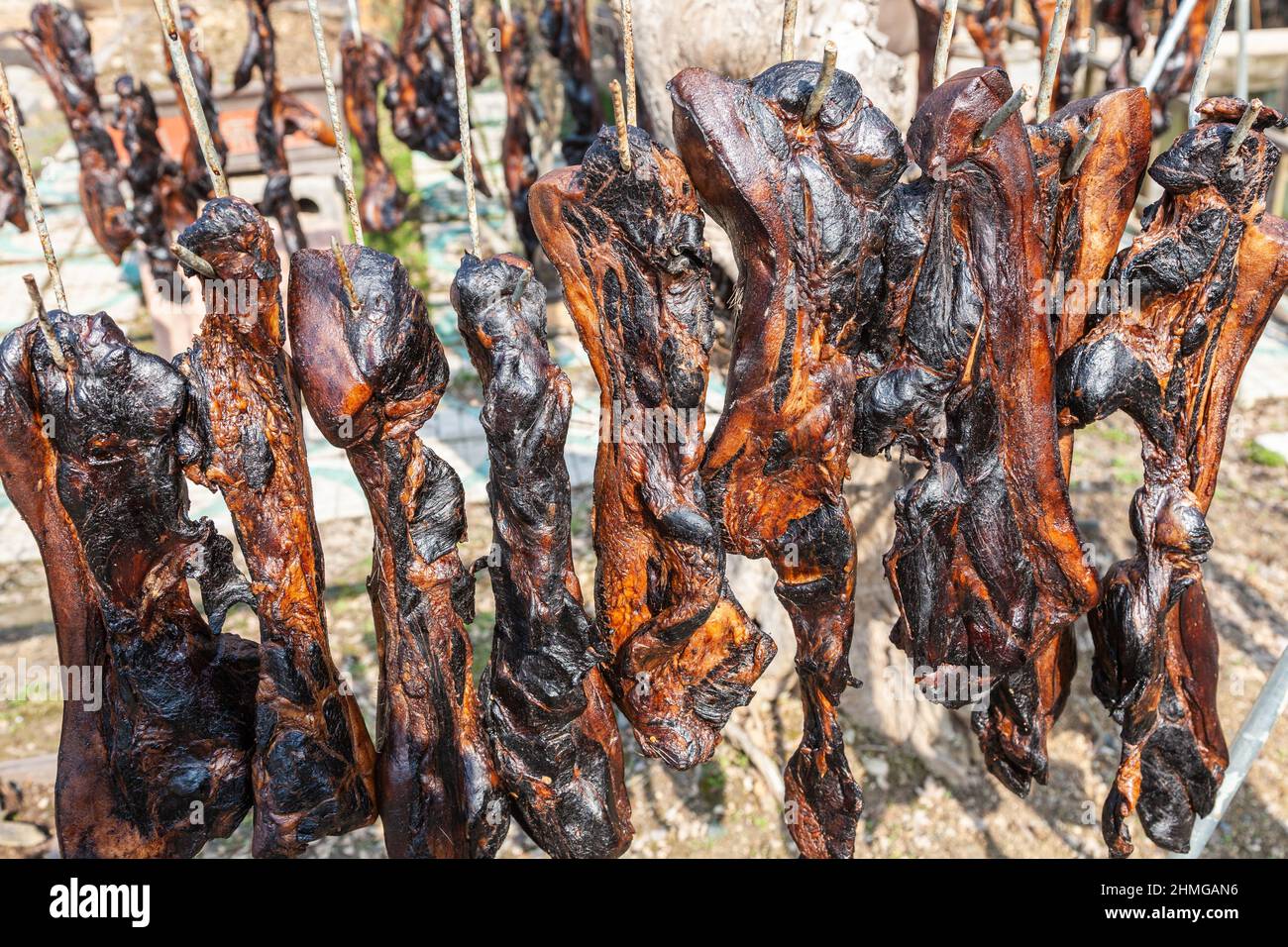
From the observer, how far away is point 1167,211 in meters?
2.25

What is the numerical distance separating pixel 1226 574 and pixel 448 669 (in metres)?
4.77

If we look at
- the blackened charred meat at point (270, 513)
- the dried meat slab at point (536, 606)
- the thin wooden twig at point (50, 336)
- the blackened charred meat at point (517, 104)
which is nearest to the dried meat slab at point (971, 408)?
the dried meat slab at point (536, 606)

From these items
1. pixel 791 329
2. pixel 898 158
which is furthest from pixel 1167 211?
pixel 791 329

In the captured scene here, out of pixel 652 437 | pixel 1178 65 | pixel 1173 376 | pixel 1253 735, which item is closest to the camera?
pixel 652 437

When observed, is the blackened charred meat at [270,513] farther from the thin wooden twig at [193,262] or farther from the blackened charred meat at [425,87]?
the blackened charred meat at [425,87]

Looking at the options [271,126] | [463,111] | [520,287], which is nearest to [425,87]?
[271,126]

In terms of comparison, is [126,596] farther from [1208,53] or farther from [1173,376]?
[1208,53]

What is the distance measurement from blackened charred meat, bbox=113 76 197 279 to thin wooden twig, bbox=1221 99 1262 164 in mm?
6335

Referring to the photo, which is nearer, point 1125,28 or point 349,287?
point 349,287

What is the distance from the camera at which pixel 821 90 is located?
1.93 meters

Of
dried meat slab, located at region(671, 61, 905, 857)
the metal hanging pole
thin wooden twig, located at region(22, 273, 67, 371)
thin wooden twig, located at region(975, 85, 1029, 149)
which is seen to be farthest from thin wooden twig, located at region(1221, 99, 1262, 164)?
thin wooden twig, located at region(22, 273, 67, 371)

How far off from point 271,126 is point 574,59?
2115 mm

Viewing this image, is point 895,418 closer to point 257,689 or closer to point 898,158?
point 898,158

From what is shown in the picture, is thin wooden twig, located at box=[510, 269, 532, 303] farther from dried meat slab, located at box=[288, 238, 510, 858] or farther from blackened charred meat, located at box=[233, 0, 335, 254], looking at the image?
blackened charred meat, located at box=[233, 0, 335, 254]
